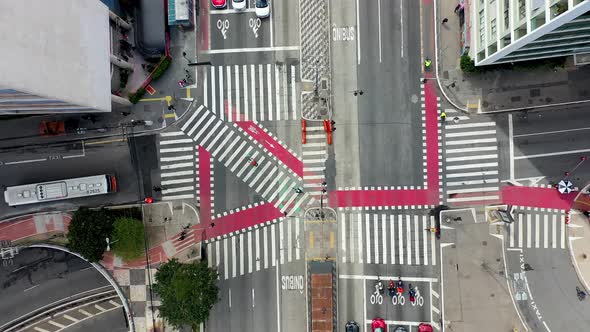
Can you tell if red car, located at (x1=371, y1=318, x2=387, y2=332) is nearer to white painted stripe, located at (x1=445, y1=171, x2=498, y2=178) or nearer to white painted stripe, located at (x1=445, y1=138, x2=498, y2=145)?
white painted stripe, located at (x1=445, y1=171, x2=498, y2=178)

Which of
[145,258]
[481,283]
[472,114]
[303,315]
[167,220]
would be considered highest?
[472,114]

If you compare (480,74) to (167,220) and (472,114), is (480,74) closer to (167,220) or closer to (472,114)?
(472,114)

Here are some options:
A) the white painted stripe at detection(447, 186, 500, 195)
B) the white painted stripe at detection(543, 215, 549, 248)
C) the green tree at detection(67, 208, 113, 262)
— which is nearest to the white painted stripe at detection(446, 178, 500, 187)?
the white painted stripe at detection(447, 186, 500, 195)

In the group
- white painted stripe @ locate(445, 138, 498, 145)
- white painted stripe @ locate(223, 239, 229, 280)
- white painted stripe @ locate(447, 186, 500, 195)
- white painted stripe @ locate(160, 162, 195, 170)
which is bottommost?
white painted stripe @ locate(223, 239, 229, 280)

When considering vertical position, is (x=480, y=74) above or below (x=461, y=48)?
below

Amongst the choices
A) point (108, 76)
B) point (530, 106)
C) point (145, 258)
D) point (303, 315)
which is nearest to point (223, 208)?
point (145, 258)

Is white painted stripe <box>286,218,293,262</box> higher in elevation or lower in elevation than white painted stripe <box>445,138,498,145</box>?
lower
